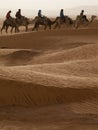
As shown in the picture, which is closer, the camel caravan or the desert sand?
the desert sand

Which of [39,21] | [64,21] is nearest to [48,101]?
[39,21]

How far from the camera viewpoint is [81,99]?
265 inches

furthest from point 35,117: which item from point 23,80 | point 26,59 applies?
point 26,59

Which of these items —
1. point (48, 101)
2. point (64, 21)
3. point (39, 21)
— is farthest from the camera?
point (64, 21)

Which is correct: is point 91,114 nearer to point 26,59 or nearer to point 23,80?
point 23,80

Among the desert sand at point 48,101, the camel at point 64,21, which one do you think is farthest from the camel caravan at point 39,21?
the desert sand at point 48,101

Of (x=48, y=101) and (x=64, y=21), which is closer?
(x=48, y=101)

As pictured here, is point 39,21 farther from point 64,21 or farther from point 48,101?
point 48,101

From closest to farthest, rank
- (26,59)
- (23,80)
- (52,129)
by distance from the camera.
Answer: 1. (52,129)
2. (23,80)
3. (26,59)

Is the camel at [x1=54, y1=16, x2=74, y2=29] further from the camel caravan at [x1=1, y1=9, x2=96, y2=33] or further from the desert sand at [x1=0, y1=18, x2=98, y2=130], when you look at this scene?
the desert sand at [x1=0, y1=18, x2=98, y2=130]

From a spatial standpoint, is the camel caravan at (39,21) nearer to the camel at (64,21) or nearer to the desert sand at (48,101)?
the camel at (64,21)

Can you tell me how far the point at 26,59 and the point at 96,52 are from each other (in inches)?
116

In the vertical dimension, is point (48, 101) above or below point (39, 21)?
above

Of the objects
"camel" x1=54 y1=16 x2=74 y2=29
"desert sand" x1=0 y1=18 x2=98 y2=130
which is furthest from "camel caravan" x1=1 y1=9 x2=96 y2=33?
"desert sand" x1=0 y1=18 x2=98 y2=130
